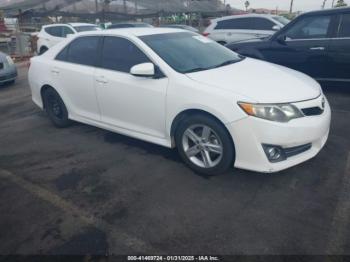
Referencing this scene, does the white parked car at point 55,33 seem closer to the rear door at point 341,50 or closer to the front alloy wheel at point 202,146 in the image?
the rear door at point 341,50

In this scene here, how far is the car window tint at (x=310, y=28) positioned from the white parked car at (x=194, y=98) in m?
2.48

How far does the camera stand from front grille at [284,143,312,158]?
3.24 meters

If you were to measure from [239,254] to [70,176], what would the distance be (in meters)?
2.25

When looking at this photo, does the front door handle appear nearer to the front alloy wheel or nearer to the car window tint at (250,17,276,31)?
the front alloy wheel

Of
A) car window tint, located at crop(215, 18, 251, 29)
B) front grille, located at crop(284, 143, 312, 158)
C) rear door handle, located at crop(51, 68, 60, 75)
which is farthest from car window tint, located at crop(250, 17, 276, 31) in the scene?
front grille, located at crop(284, 143, 312, 158)

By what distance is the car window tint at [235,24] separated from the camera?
33.5ft

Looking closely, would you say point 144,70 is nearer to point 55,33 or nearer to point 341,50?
point 341,50

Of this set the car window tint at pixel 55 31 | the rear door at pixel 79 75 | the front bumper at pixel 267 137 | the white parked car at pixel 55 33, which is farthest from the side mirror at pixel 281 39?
the car window tint at pixel 55 31

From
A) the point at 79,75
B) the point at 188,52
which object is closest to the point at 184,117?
the point at 188,52

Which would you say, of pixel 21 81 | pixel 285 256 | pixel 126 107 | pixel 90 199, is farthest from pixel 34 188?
pixel 21 81

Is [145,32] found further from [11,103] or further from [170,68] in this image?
[11,103]

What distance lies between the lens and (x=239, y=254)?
8.09 feet

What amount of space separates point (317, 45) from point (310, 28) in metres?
0.39

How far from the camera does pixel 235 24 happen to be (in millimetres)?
10375
